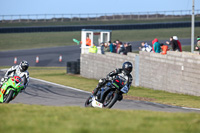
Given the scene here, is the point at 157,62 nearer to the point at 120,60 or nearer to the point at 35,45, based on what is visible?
the point at 120,60

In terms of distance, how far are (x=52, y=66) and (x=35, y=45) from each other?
945 inches

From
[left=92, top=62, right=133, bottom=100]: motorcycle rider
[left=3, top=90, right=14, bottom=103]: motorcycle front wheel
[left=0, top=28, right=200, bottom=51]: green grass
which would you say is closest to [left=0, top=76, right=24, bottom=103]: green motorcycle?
Answer: [left=3, top=90, right=14, bottom=103]: motorcycle front wheel

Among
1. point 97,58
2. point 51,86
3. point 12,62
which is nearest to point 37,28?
point 12,62

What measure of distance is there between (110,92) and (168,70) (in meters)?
10.4

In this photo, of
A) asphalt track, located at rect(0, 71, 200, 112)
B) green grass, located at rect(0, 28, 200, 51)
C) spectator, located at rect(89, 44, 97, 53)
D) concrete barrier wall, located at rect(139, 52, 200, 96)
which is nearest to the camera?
asphalt track, located at rect(0, 71, 200, 112)

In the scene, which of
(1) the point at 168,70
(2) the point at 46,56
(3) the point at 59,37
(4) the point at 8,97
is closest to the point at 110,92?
(4) the point at 8,97

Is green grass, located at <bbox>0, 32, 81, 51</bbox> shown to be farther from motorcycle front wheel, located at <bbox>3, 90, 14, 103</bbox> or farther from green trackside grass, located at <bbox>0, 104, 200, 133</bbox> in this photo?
green trackside grass, located at <bbox>0, 104, 200, 133</bbox>

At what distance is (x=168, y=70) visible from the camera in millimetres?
22047

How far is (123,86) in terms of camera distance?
12.0 meters

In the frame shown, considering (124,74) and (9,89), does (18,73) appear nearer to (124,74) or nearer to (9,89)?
(9,89)

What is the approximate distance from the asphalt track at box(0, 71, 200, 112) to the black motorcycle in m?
3.59

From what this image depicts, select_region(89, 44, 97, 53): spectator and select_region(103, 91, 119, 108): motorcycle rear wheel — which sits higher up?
select_region(89, 44, 97, 53): spectator

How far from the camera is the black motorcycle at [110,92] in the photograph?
1198cm

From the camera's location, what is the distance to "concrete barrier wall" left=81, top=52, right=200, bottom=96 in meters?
19.8
